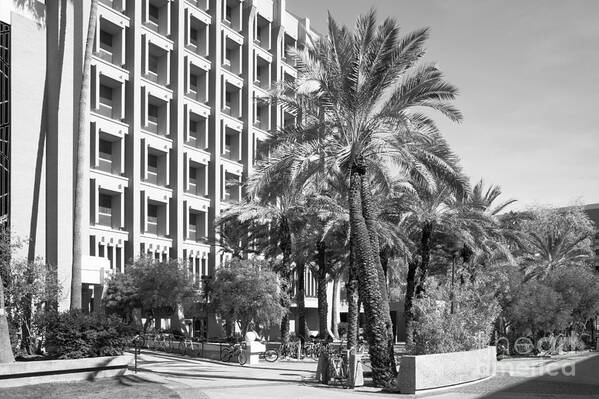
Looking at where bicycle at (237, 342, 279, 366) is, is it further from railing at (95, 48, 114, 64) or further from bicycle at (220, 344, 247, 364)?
railing at (95, 48, 114, 64)

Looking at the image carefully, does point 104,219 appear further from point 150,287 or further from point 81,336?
point 81,336

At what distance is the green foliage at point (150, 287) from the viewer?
39906 millimetres

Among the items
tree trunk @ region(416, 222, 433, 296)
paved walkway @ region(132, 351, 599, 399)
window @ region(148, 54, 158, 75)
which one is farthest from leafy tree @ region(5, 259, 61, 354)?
window @ region(148, 54, 158, 75)

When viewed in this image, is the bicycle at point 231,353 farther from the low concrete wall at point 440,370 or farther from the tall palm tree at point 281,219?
the low concrete wall at point 440,370

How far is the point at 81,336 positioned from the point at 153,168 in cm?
3192

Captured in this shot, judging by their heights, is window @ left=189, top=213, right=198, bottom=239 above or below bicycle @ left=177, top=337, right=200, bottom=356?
above

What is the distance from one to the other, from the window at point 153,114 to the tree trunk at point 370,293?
3194 centimetres

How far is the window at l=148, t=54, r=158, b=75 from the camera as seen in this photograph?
5247cm

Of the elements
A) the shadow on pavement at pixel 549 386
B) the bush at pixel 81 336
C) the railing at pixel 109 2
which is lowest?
the shadow on pavement at pixel 549 386

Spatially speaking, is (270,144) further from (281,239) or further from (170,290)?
(170,290)

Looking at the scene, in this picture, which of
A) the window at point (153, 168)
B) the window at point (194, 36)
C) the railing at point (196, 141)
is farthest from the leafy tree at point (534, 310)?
the window at point (194, 36)

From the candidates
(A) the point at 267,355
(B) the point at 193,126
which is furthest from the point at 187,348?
(B) the point at 193,126

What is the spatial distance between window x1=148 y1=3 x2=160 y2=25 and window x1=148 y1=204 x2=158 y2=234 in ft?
45.6

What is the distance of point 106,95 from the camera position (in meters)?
47.8
